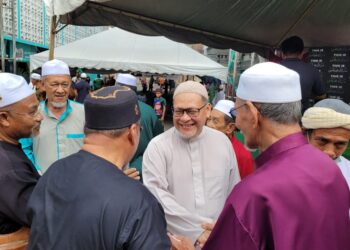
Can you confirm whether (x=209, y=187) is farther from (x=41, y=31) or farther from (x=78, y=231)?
(x=41, y=31)

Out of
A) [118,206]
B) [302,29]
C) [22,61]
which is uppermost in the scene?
[302,29]

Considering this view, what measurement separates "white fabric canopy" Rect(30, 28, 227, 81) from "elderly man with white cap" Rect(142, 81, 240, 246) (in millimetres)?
8628

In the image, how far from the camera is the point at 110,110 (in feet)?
4.66

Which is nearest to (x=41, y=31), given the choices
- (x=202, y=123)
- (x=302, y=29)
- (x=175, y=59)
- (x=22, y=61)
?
(x=22, y=61)

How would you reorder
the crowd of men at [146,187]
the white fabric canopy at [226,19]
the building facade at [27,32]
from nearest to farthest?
the crowd of men at [146,187] < the white fabric canopy at [226,19] < the building facade at [27,32]

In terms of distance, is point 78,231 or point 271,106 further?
point 271,106

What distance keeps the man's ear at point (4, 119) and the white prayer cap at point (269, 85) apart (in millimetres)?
1318

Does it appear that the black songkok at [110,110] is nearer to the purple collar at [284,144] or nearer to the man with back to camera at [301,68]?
the purple collar at [284,144]

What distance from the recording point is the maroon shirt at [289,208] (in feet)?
4.14

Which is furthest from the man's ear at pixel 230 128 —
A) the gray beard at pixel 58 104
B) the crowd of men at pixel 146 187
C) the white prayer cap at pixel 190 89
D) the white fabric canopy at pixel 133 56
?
the white fabric canopy at pixel 133 56

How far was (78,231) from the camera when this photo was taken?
126 centimetres

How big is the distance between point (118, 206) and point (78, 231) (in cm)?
19

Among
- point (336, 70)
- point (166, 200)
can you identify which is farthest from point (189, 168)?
point (336, 70)

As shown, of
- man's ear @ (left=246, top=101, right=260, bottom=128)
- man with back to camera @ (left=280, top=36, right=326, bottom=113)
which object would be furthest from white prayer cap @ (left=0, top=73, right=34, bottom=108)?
man with back to camera @ (left=280, top=36, right=326, bottom=113)
